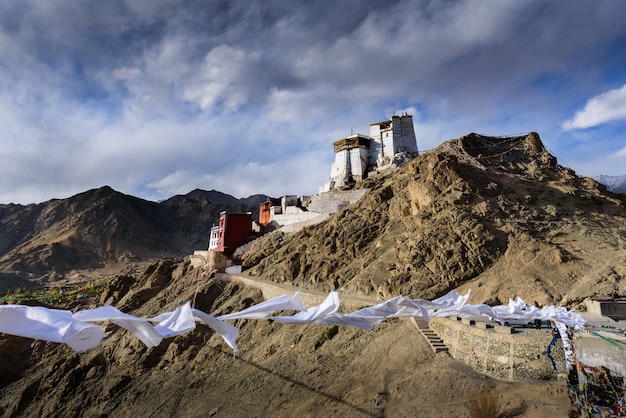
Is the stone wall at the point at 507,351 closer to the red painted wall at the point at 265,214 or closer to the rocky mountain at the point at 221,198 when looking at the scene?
the red painted wall at the point at 265,214

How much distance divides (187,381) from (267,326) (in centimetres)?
509

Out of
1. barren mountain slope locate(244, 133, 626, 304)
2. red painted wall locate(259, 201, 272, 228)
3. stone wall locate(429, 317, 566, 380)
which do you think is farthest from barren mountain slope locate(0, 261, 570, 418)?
red painted wall locate(259, 201, 272, 228)

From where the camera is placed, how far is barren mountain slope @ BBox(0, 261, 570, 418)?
12203 mm

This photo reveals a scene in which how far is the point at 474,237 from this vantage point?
22547mm

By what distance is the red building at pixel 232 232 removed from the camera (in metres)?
37.5

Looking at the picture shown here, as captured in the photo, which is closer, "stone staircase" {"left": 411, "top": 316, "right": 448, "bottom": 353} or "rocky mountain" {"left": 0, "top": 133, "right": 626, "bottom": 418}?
"rocky mountain" {"left": 0, "top": 133, "right": 626, "bottom": 418}

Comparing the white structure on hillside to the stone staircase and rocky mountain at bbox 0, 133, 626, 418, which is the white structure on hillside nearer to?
rocky mountain at bbox 0, 133, 626, 418

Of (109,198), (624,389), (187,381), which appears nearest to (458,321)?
(624,389)

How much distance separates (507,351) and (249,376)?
11526mm

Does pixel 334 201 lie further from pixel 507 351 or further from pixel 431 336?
pixel 507 351

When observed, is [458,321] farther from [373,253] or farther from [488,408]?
[373,253]

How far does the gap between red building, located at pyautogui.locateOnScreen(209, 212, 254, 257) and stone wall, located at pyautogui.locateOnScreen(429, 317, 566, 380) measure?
87.3ft

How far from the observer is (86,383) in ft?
80.9

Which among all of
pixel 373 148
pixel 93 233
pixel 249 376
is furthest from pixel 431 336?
pixel 93 233
